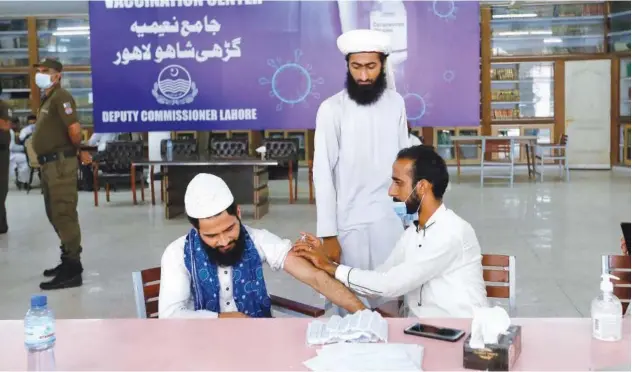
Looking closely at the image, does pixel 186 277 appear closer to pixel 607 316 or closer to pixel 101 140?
pixel 607 316

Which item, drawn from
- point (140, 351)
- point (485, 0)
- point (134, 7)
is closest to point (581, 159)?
point (485, 0)

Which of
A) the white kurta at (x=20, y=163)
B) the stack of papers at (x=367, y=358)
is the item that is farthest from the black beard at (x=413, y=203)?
the white kurta at (x=20, y=163)

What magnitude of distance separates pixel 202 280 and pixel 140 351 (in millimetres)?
587

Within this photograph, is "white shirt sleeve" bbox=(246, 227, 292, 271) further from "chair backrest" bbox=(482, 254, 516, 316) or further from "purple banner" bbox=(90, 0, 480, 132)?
"purple banner" bbox=(90, 0, 480, 132)

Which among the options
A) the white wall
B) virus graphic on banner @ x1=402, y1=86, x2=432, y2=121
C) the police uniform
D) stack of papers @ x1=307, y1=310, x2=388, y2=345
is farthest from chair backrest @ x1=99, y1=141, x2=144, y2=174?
stack of papers @ x1=307, y1=310, x2=388, y2=345

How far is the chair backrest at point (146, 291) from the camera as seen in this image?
2320 mm

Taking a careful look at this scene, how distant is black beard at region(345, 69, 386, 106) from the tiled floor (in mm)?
1958

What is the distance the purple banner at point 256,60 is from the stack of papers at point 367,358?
287 centimetres

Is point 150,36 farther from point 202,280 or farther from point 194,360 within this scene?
point 194,360

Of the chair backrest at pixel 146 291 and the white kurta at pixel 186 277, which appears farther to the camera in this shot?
the chair backrest at pixel 146 291

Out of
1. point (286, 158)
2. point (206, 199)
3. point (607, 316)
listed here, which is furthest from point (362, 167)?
point (286, 158)

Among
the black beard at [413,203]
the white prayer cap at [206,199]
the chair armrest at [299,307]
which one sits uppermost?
the white prayer cap at [206,199]

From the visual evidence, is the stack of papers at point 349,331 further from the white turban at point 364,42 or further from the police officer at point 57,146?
the police officer at point 57,146

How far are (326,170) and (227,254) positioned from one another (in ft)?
2.53
